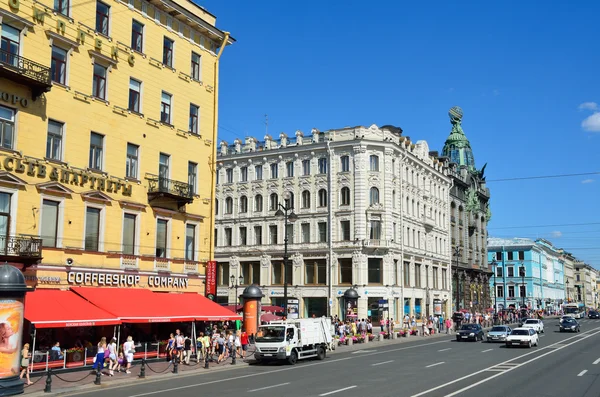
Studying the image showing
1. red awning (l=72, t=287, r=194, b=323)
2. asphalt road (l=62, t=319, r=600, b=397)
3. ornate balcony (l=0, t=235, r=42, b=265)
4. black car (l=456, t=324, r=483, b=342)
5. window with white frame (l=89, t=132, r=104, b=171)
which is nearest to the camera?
asphalt road (l=62, t=319, r=600, b=397)

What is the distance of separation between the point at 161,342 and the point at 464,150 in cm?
8590

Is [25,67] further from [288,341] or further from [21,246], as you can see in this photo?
[288,341]

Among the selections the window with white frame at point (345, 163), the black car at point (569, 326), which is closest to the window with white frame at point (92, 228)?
the window with white frame at point (345, 163)

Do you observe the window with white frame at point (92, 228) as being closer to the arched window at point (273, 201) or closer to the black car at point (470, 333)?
the black car at point (470, 333)

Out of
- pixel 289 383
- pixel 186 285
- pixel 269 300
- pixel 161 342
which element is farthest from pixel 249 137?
pixel 289 383

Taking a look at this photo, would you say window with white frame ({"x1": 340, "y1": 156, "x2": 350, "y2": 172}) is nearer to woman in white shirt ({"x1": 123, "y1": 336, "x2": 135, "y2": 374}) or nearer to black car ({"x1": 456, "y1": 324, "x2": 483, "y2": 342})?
black car ({"x1": 456, "y1": 324, "x2": 483, "y2": 342})

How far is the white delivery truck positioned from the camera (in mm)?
29791

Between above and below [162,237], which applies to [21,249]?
below

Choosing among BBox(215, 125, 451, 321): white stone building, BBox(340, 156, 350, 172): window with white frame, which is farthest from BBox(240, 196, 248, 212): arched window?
BBox(340, 156, 350, 172): window with white frame

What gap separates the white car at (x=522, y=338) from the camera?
38500mm

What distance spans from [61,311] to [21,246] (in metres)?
3.23

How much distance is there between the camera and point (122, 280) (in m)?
30.8

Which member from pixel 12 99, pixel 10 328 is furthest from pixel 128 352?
pixel 12 99

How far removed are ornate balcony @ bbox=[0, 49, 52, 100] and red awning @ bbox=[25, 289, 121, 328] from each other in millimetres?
8730
